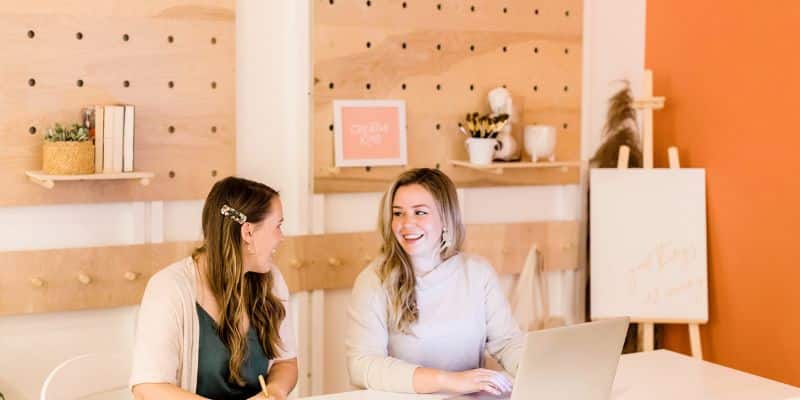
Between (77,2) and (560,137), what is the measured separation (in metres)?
1.68

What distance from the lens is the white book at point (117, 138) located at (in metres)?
2.67

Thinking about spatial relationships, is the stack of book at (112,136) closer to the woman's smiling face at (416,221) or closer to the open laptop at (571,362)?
the woman's smiling face at (416,221)

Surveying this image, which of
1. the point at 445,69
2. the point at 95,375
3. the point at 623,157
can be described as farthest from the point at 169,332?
the point at 623,157

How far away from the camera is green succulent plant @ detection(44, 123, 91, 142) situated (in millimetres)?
2598

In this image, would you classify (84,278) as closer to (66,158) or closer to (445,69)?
(66,158)

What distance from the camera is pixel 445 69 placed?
3.30 meters

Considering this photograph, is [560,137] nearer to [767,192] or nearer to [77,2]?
[767,192]

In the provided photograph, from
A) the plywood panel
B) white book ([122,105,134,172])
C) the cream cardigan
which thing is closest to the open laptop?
the cream cardigan

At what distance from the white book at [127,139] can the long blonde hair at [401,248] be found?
2.27ft

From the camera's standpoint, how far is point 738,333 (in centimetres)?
335

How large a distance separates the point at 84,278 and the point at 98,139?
378 mm

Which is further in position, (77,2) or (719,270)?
(719,270)

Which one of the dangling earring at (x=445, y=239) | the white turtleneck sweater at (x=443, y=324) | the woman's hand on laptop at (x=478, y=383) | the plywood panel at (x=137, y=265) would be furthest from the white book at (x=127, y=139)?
the woman's hand on laptop at (x=478, y=383)

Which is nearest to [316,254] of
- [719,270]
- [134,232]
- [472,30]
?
[134,232]
